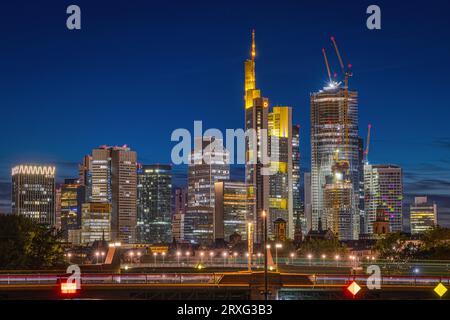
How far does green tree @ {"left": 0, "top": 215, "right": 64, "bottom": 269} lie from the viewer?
105 metres

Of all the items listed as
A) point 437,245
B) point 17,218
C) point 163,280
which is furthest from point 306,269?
point 163,280

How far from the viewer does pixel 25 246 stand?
113 meters

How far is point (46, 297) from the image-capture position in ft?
A: 213

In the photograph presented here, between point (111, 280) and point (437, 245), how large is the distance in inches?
3551

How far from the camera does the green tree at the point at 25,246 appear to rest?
105 m

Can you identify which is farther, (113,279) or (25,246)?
(25,246)

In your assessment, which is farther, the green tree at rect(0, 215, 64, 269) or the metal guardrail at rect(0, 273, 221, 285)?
the green tree at rect(0, 215, 64, 269)

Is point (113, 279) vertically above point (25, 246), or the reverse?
point (25, 246)

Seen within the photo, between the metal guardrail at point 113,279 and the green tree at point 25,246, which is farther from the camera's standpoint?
the green tree at point 25,246
